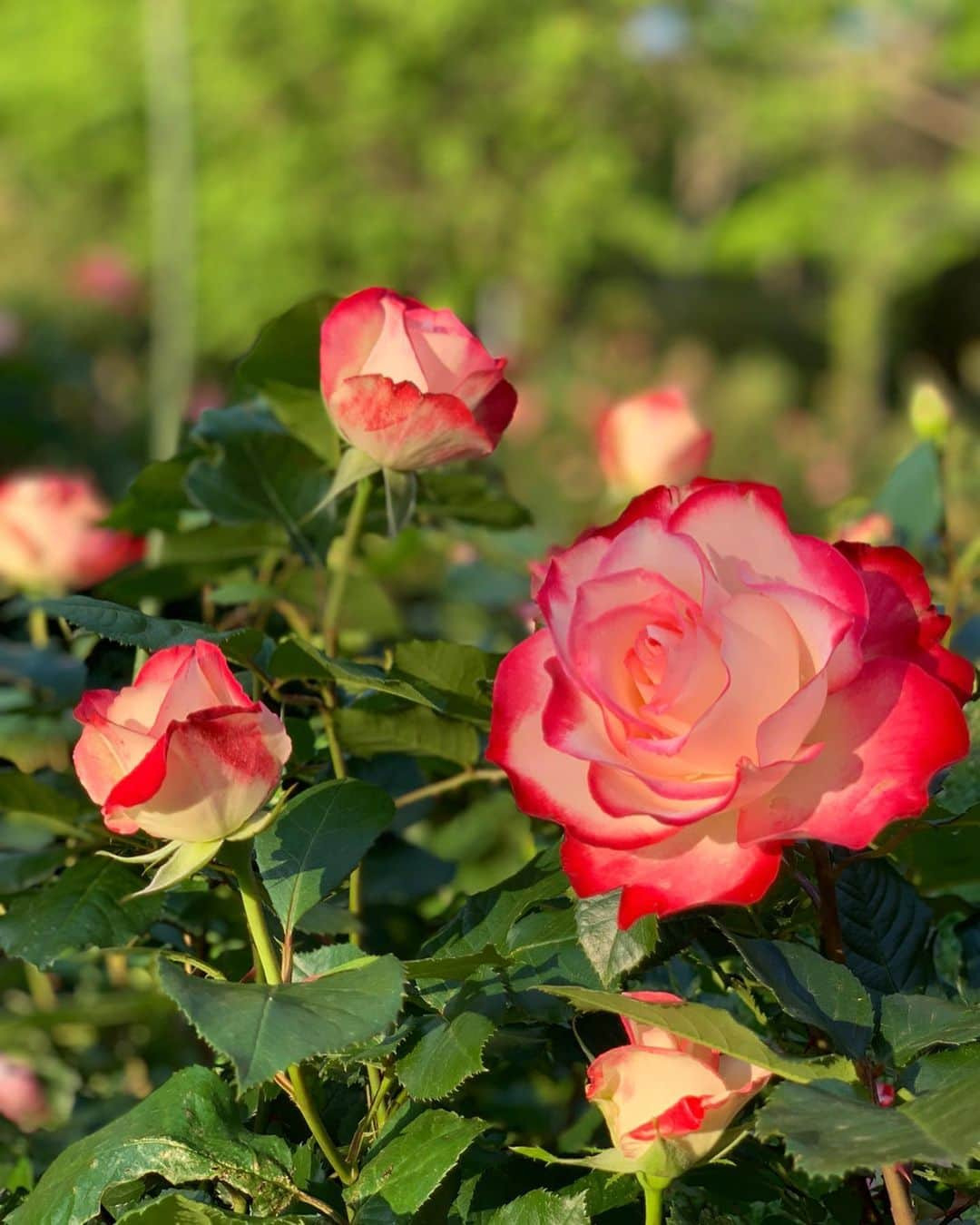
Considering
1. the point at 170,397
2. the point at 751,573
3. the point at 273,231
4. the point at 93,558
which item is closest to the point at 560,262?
the point at 273,231

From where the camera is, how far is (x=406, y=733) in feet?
2.24

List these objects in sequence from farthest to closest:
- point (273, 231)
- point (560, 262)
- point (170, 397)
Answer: point (560, 262) → point (273, 231) → point (170, 397)

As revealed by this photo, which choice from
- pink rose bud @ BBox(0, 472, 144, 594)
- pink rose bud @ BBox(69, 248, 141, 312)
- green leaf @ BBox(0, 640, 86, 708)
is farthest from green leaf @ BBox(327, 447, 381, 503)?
pink rose bud @ BBox(69, 248, 141, 312)

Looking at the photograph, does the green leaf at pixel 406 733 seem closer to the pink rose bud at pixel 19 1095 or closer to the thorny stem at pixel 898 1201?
the thorny stem at pixel 898 1201

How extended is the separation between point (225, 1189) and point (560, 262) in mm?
12220

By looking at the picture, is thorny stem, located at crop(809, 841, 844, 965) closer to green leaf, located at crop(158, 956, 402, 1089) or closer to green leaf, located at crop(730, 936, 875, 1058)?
green leaf, located at crop(730, 936, 875, 1058)

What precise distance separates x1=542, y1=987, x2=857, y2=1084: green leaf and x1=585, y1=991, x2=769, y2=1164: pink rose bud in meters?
0.01

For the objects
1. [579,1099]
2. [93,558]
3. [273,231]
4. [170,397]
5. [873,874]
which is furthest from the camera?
[273,231]

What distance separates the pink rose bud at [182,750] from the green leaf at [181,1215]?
0.38 ft

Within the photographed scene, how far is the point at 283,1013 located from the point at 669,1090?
4.8 inches

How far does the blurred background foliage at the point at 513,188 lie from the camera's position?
26.7ft

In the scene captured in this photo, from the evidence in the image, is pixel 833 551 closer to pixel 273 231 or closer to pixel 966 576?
pixel 966 576

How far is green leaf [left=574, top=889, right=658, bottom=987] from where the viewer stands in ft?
Answer: 1.59

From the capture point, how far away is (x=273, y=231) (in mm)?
11258
